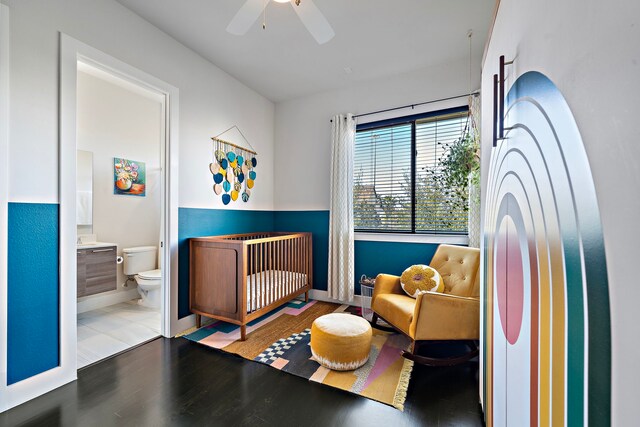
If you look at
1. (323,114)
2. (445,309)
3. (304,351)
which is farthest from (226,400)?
(323,114)

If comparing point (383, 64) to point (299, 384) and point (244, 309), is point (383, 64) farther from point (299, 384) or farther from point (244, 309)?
point (299, 384)

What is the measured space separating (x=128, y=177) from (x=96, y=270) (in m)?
1.23

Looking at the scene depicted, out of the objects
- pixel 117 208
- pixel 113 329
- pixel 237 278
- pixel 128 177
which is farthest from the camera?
pixel 128 177

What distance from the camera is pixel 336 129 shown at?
10.9ft

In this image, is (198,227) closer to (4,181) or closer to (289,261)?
(289,261)

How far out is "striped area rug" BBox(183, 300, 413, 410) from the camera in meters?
1.80

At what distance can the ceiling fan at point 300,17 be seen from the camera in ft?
5.26

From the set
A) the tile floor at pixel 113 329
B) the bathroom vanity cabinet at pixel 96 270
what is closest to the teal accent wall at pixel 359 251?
the tile floor at pixel 113 329

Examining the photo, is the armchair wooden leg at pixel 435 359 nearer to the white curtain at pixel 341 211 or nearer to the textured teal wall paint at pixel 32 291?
the white curtain at pixel 341 211

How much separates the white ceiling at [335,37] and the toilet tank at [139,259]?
2463 mm

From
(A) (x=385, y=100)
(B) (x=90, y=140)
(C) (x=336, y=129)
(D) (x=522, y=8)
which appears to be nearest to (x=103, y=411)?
(D) (x=522, y=8)

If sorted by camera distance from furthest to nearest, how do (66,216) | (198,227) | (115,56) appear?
(198,227) → (115,56) → (66,216)

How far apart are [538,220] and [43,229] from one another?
2.56 m

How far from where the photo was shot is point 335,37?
2.47 meters
